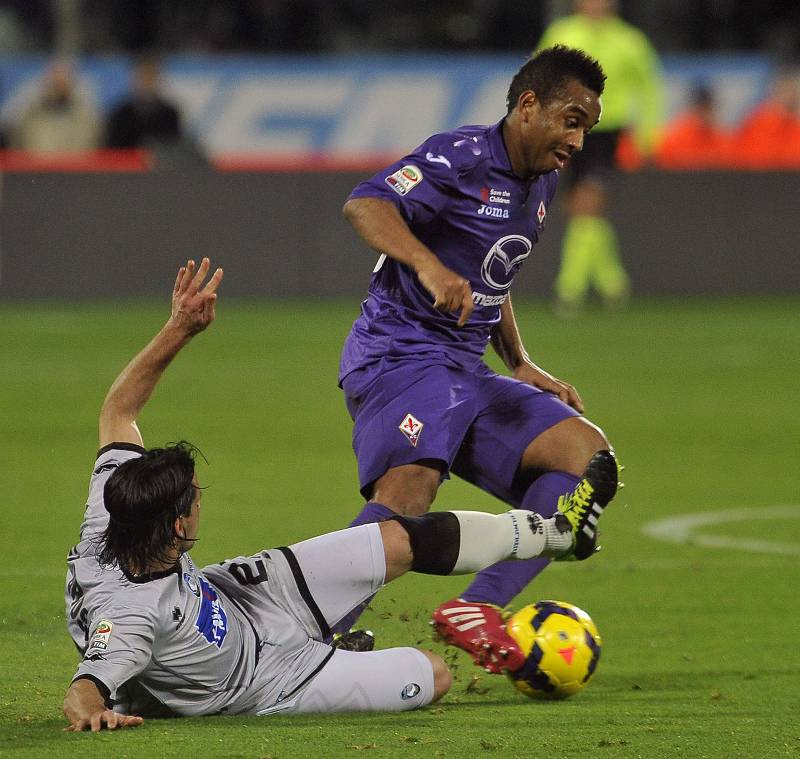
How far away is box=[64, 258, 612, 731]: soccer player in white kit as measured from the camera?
4527 mm

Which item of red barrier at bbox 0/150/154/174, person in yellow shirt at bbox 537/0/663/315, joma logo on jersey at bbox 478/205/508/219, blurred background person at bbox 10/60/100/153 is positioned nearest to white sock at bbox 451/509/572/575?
joma logo on jersey at bbox 478/205/508/219

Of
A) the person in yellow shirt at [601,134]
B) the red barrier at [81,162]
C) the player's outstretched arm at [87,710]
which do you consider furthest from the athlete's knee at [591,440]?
the red barrier at [81,162]

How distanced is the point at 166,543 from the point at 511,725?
101cm

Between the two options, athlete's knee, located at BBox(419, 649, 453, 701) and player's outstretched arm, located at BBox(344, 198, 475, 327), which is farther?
player's outstretched arm, located at BBox(344, 198, 475, 327)

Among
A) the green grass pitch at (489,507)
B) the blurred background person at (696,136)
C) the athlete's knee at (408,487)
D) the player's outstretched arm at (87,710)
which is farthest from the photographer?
the blurred background person at (696,136)

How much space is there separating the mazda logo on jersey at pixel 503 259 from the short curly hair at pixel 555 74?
1.37 feet

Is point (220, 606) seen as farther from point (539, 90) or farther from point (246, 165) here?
point (246, 165)

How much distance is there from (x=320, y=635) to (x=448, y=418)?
0.97m

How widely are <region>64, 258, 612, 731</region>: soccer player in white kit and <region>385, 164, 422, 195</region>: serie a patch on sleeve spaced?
2.33 feet

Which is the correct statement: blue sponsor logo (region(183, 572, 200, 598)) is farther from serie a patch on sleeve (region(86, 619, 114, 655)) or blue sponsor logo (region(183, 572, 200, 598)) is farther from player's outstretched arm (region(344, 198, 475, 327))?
player's outstretched arm (region(344, 198, 475, 327))

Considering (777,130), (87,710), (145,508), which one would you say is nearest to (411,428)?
(145,508)

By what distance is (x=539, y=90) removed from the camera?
557cm

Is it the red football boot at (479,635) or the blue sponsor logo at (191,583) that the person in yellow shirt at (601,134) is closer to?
the red football boot at (479,635)

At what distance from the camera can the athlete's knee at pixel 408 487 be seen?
5.40m
